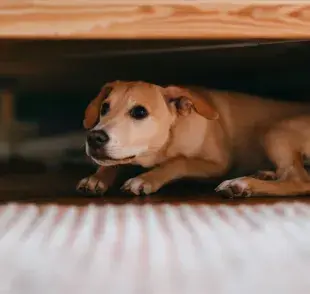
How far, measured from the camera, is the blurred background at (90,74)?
178 cm

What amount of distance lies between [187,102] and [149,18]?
348 millimetres

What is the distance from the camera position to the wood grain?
3.59ft

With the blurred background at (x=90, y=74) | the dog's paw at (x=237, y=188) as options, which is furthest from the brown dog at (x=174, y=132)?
the blurred background at (x=90, y=74)

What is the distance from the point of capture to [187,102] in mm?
1426

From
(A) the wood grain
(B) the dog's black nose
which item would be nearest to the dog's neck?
(B) the dog's black nose

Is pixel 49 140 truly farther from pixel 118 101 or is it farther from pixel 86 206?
pixel 86 206

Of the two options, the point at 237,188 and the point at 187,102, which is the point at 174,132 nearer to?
the point at 187,102

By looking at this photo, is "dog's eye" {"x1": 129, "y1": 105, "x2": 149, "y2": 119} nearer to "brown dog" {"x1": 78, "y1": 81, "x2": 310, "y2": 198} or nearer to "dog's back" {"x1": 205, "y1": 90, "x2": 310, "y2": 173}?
"brown dog" {"x1": 78, "y1": 81, "x2": 310, "y2": 198}

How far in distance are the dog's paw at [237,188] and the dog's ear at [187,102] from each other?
0.17m

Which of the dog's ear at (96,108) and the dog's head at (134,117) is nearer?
the dog's head at (134,117)

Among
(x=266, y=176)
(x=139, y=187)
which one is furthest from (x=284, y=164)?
(x=139, y=187)

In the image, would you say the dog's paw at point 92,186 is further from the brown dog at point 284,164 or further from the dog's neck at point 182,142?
the brown dog at point 284,164

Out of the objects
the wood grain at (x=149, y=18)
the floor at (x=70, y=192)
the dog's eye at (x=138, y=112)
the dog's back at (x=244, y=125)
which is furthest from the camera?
the dog's back at (x=244, y=125)

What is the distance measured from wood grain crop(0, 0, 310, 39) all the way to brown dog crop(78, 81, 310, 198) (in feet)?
0.93
